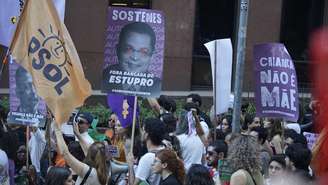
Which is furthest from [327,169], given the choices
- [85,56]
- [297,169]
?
[85,56]

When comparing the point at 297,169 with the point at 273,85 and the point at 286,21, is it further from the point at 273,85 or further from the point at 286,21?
the point at 286,21

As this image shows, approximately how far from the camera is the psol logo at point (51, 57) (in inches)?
280

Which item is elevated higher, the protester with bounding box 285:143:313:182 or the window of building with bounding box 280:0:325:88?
the window of building with bounding box 280:0:325:88

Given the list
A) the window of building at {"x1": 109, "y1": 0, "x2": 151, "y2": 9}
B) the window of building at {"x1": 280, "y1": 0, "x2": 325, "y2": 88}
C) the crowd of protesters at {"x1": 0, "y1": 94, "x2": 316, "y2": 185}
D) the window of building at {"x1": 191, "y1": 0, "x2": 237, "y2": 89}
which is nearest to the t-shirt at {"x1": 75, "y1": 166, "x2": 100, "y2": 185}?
the crowd of protesters at {"x1": 0, "y1": 94, "x2": 316, "y2": 185}

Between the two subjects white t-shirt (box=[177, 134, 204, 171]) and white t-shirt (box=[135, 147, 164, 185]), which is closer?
white t-shirt (box=[135, 147, 164, 185])

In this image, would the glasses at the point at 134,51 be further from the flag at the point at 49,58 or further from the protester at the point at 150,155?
the protester at the point at 150,155

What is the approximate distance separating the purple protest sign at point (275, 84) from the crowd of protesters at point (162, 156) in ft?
0.82

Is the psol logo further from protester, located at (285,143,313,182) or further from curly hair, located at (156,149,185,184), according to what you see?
protester, located at (285,143,313,182)

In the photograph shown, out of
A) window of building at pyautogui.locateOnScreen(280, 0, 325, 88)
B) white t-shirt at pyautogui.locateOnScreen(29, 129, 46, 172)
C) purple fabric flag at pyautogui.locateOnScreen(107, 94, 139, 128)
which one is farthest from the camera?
window of building at pyautogui.locateOnScreen(280, 0, 325, 88)

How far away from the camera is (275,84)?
8867mm

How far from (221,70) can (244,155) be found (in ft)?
14.2

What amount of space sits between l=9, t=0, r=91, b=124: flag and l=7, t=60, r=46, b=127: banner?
848 mm

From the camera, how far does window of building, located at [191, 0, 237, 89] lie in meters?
18.9

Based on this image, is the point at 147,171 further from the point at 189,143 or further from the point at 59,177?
the point at 189,143
